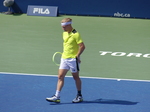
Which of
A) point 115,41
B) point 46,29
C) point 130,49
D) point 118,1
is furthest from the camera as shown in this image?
point 118,1

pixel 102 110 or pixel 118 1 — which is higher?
pixel 118 1

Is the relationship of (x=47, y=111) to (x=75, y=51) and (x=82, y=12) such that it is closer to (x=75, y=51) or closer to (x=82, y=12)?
(x=75, y=51)

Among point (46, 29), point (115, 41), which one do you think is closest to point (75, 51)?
point (115, 41)

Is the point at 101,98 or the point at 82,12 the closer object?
the point at 101,98

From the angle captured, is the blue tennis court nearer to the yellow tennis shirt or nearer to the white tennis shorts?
the white tennis shorts

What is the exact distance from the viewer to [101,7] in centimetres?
2053

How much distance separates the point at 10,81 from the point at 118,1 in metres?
10.6

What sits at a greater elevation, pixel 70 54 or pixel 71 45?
pixel 71 45

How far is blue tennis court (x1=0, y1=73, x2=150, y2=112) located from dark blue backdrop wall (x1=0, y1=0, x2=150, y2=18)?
966 centimetres

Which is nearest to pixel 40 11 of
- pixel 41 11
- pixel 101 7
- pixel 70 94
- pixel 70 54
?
pixel 41 11

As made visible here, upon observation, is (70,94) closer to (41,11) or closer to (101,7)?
(101,7)

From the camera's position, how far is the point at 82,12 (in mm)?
20781

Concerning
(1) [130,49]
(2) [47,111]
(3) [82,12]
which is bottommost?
(2) [47,111]

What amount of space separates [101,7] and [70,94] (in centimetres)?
1120
